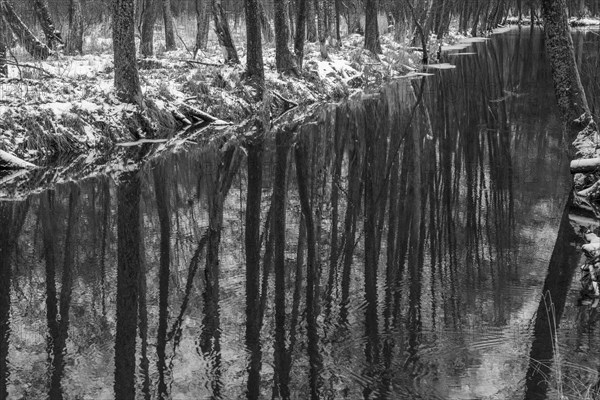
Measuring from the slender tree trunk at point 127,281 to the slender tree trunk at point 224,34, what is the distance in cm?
972

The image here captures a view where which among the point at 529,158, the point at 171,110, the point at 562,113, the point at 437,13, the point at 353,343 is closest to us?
the point at 353,343

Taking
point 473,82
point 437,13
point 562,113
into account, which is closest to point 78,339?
point 562,113

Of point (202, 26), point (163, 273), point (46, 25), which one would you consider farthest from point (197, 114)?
point (163, 273)

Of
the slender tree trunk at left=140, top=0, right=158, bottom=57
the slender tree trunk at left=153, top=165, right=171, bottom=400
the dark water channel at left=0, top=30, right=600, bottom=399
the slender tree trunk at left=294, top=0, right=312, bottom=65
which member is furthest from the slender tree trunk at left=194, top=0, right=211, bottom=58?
the slender tree trunk at left=153, top=165, right=171, bottom=400

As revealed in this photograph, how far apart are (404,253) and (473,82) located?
19.2 m

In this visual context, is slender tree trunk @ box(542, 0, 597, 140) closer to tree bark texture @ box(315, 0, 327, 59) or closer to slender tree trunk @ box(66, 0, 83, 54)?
slender tree trunk @ box(66, 0, 83, 54)

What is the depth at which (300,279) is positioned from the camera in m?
8.11

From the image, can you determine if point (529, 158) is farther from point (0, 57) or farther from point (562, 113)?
point (0, 57)

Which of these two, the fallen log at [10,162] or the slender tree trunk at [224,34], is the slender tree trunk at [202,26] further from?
the fallen log at [10,162]

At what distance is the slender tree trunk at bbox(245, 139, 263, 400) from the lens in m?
5.99

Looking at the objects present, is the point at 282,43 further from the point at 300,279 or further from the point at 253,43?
the point at 300,279

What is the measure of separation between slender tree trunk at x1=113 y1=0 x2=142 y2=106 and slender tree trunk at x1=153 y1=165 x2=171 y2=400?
355cm

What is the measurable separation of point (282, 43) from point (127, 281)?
1555 cm

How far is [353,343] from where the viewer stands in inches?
257
